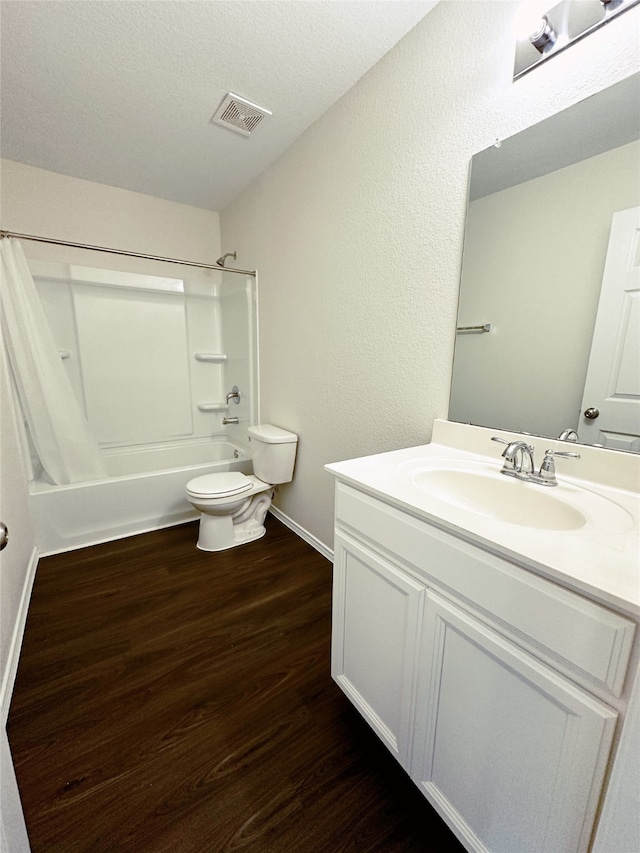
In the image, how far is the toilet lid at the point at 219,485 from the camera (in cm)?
199

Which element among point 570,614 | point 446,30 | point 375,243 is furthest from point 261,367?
point 570,614

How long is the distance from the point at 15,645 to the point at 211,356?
2.21 metres

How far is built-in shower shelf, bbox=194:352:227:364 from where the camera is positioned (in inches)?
116

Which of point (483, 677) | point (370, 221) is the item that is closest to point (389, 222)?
point (370, 221)

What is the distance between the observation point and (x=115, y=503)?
84.7 inches

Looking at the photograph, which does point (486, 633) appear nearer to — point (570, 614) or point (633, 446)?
point (570, 614)

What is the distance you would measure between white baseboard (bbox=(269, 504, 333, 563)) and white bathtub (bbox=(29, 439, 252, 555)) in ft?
1.29

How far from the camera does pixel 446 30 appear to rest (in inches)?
47.2

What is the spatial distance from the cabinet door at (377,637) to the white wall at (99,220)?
2.85 meters

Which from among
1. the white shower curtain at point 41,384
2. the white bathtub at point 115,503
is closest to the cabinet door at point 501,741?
the white bathtub at point 115,503

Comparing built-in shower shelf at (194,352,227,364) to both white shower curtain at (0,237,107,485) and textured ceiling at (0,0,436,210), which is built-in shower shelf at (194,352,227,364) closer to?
white shower curtain at (0,237,107,485)

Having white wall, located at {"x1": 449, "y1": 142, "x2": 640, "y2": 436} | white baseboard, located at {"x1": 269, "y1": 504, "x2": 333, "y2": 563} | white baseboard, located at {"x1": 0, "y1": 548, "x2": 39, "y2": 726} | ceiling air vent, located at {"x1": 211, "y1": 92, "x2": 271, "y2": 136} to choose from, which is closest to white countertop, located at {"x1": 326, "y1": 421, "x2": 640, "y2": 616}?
white wall, located at {"x1": 449, "y1": 142, "x2": 640, "y2": 436}

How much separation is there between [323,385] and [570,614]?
1.54 meters

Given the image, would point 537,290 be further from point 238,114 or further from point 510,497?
point 238,114
